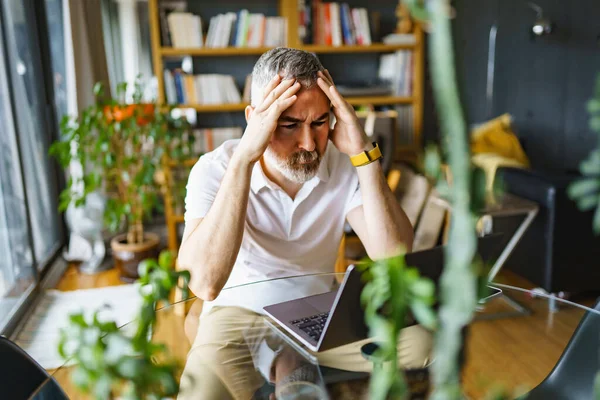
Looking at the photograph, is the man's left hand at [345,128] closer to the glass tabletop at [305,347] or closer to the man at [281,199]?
the man at [281,199]

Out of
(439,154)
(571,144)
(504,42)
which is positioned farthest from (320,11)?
(439,154)

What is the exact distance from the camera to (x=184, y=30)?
147 inches

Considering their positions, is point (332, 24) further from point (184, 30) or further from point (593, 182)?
point (593, 182)

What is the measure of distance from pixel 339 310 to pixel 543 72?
12.7ft

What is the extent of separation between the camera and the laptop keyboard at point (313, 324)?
1.28 metres

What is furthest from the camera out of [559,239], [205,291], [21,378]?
[559,239]

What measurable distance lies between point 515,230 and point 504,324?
5.94 feet

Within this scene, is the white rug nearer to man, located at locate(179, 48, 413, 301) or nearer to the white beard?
man, located at locate(179, 48, 413, 301)

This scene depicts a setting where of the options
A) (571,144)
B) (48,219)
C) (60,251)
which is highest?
(571,144)

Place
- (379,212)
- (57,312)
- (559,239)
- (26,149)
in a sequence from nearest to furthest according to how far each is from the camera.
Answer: (379,212) < (559,239) < (57,312) < (26,149)

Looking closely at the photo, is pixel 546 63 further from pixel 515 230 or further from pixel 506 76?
pixel 515 230

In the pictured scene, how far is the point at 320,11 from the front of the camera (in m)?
3.88

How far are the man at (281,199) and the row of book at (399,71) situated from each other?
244cm

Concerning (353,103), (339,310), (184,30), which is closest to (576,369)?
(339,310)
